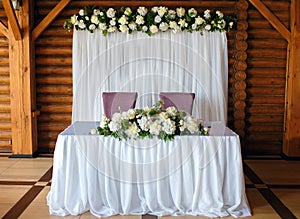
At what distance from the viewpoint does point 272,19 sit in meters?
5.85

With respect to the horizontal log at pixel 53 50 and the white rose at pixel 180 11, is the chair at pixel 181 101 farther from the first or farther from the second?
the horizontal log at pixel 53 50

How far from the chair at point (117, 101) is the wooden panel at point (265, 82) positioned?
6.36 feet

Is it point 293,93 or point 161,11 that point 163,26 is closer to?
point 161,11

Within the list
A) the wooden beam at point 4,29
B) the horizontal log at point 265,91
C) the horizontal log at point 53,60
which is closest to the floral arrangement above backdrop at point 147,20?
the horizontal log at point 53,60

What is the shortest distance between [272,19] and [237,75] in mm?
935

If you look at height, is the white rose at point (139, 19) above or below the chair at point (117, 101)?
A: above

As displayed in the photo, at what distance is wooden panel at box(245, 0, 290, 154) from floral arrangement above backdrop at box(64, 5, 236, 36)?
619 mm

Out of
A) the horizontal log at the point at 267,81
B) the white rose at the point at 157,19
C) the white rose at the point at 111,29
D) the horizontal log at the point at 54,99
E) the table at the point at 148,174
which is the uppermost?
the white rose at the point at 157,19

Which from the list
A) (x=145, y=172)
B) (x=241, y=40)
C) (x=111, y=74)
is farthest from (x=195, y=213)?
(x=241, y=40)

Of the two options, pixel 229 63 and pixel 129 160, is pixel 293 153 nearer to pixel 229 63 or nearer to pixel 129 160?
pixel 229 63

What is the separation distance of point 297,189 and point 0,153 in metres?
4.28

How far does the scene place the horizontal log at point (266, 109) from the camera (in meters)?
6.15

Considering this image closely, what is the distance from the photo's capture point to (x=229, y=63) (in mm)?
6059

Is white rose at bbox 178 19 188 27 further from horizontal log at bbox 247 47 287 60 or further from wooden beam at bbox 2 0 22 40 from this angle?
wooden beam at bbox 2 0 22 40
